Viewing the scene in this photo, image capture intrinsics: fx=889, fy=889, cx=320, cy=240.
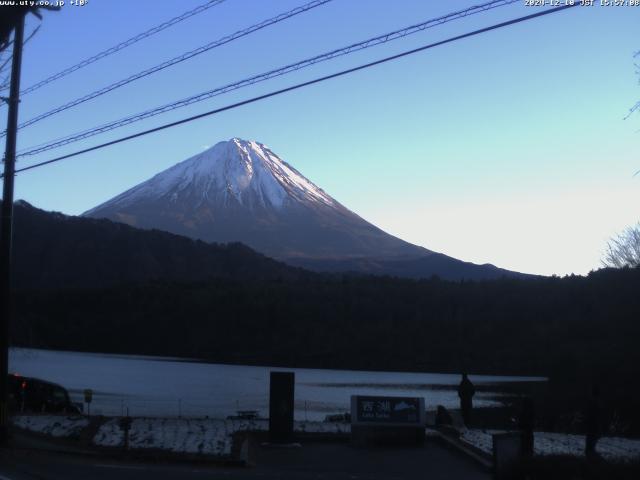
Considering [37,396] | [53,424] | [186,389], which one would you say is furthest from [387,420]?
[186,389]

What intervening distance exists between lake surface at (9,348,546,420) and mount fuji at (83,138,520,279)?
8954 centimetres

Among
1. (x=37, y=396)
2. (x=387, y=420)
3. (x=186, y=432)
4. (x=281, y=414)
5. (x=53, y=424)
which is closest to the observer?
(x=281, y=414)

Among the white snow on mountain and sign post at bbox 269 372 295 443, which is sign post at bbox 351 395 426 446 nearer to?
sign post at bbox 269 372 295 443

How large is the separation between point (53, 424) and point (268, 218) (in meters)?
159

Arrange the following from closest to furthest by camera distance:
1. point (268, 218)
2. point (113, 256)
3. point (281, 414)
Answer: point (281, 414) → point (113, 256) → point (268, 218)

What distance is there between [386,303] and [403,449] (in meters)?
88.7

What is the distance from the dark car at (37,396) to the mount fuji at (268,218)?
444ft

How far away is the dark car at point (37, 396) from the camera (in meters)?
27.3

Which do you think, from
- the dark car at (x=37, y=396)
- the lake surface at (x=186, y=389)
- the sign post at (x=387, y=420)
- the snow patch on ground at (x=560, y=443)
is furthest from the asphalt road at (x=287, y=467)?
the lake surface at (x=186, y=389)

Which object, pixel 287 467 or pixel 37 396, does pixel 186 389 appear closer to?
pixel 37 396

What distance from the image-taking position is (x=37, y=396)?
27.8 meters

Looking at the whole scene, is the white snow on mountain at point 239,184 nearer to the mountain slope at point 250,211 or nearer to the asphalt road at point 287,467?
the mountain slope at point 250,211

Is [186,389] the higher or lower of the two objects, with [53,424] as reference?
lower

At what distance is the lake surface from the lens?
40.2 m
